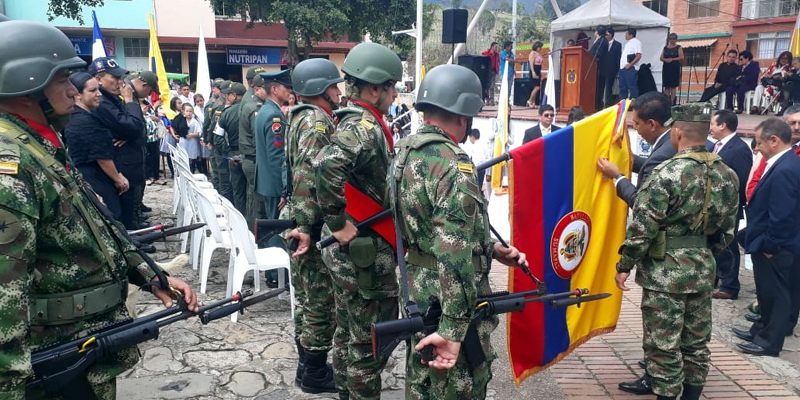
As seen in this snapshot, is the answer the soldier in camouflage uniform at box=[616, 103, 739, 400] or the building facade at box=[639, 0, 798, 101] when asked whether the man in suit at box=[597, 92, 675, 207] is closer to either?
the soldier in camouflage uniform at box=[616, 103, 739, 400]

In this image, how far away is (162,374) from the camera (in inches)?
169

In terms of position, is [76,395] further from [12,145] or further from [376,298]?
[376,298]

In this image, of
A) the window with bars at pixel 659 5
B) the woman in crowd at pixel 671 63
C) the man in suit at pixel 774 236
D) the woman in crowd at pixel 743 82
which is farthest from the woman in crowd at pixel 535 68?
the window with bars at pixel 659 5

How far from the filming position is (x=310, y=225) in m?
3.86

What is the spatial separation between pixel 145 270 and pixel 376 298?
124 cm

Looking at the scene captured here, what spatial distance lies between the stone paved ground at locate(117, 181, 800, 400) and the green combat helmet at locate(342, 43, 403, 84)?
2073 millimetres

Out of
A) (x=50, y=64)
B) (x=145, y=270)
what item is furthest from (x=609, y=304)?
(x=50, y=64)

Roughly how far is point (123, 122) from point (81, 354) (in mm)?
4520

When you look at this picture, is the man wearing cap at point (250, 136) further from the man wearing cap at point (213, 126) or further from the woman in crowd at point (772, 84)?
the woman in crowd at point (772, 84)

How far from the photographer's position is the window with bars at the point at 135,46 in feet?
103

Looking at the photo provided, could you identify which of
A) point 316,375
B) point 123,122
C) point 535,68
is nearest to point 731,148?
point 316,375

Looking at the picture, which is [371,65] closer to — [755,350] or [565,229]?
[565,229]

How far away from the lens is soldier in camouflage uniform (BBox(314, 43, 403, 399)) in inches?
131

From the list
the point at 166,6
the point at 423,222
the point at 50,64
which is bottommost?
the point at 423,222
